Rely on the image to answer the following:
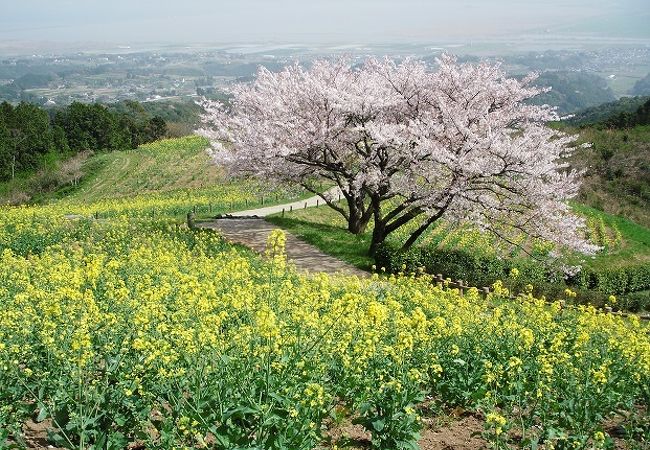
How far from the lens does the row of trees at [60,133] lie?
7825 cm

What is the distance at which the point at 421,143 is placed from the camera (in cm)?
2030

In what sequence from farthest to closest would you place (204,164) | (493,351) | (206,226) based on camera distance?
(204,164) < (206,226) < (493,351)

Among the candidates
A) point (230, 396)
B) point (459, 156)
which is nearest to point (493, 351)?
point (230, 396)

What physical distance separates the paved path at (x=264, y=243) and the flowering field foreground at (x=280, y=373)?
9406 millimetres

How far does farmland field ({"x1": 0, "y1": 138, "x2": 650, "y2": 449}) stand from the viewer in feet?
19.8

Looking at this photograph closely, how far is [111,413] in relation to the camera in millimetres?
6246

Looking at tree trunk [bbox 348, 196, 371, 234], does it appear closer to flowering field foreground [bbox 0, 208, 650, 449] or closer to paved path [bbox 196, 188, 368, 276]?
paved path [bbox 196, 188, 368, 276]

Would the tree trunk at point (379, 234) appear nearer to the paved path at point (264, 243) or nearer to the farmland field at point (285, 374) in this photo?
the paved path at point (264, 243)

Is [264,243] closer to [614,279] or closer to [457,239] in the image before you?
[457,239]

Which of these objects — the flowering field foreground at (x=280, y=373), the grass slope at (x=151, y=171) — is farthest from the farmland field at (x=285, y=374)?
the grass slope at (x=151, y=171)

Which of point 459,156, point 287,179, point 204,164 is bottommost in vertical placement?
point 204,164

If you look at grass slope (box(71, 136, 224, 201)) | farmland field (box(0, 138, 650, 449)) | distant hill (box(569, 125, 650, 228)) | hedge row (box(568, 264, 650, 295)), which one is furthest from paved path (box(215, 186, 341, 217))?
farmland field (box(0, 138, 650, 449))

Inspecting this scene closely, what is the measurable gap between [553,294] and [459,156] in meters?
5.80

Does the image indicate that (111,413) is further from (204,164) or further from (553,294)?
(204,164)
